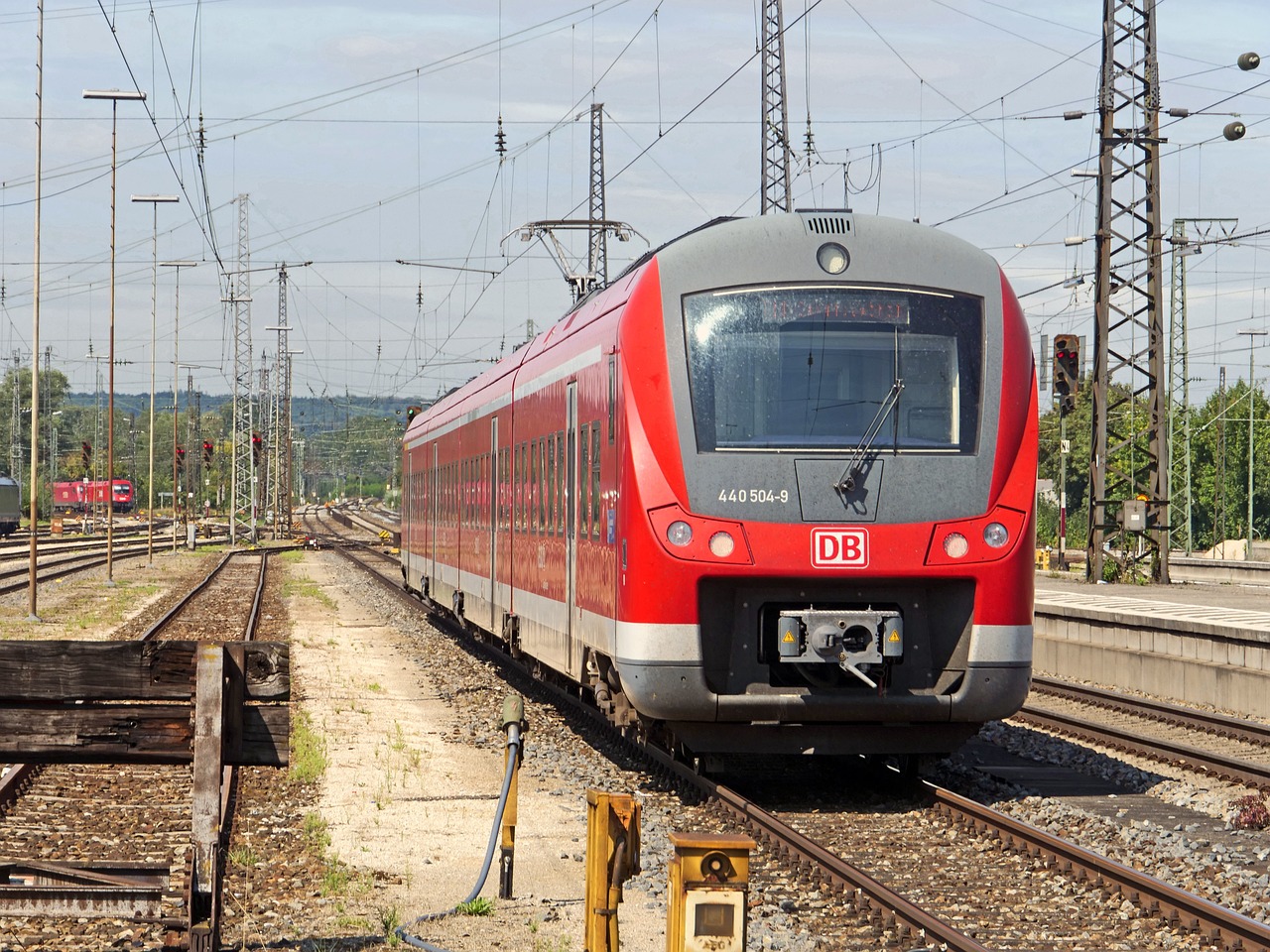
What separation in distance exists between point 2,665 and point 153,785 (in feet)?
18.3

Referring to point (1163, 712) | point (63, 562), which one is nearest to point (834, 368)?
point (1163, 712)

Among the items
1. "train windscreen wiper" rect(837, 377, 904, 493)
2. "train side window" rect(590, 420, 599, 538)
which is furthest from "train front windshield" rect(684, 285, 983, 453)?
"train side window" rect(590, 420, 599, 538)

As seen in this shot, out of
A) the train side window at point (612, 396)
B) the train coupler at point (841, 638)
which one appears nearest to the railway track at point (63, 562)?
the train side window at point (612, 396)

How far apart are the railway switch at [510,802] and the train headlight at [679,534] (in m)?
1.43

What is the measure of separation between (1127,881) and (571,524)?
234 inches

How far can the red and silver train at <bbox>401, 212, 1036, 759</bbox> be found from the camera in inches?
396

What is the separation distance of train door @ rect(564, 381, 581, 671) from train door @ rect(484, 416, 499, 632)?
477cm

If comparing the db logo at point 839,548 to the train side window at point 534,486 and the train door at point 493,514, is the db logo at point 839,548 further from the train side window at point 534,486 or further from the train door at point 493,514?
the train door at point 493,514

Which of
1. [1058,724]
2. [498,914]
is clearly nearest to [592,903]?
[498,914]

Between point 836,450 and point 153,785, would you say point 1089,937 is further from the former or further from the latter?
point 153,785

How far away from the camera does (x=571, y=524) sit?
13.0 meters

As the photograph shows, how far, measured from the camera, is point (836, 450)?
403 inches

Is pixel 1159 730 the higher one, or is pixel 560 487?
pixel 560 487

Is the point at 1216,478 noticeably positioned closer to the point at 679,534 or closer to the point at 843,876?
the point at 679,534
